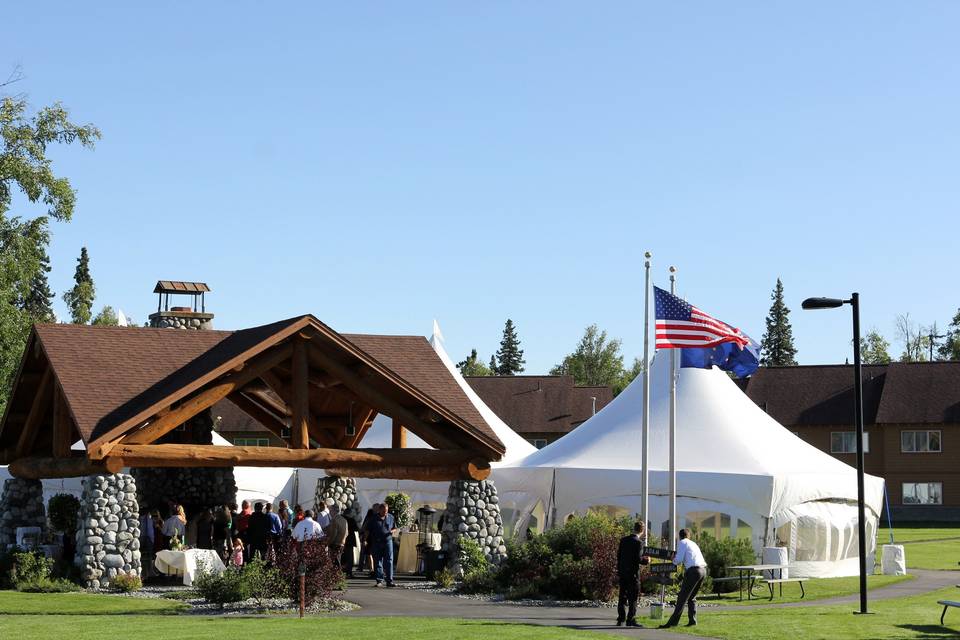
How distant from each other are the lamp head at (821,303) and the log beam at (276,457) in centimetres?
816

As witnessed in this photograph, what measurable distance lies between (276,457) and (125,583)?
346 centimetres

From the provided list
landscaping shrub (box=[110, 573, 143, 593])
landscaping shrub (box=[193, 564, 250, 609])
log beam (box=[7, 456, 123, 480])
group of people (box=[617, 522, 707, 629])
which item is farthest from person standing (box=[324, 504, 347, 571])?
A: group of people (box=[617, 522, 707, 629])

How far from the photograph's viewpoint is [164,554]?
2380 cm

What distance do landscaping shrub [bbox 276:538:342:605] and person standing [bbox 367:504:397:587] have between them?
487 centimetres

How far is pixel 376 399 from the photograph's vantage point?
2492 centimetres

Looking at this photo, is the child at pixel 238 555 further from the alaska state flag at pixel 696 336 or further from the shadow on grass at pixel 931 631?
the shadow on grass at pixel 931 631

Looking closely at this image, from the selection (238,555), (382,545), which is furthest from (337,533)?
(238,555)

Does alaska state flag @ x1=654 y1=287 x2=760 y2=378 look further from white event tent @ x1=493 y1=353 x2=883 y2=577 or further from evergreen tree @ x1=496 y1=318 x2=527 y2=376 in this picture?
evergreen tree @ x1=496 y1=318 x2=527 y2=376

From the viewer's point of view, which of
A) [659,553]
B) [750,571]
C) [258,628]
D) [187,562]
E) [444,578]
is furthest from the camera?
[444,578]

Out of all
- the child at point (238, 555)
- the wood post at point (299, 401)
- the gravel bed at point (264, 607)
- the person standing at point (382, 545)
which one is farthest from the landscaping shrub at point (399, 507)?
the gravel bed at point (264, 607)

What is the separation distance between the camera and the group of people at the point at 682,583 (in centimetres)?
1808

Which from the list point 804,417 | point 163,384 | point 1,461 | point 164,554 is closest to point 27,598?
point 164,554

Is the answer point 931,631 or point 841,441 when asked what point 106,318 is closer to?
point 841,441

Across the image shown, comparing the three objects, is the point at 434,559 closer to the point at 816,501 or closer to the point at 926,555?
the point at 816,501
